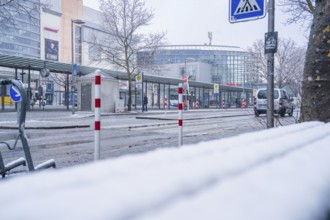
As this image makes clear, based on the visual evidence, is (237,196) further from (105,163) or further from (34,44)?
(34,44)

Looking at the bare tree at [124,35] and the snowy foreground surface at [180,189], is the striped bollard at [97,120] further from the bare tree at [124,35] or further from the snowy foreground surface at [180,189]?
the bare tree at [124,35]

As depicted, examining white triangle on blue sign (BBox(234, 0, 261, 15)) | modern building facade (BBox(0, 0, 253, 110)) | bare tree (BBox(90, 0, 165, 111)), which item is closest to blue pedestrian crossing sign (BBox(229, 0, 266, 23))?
white triangle on blue sign (BBox(234, 0, 261, 15))

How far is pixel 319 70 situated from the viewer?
3.78 m

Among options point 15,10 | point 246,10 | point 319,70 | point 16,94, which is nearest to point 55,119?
point 15,10

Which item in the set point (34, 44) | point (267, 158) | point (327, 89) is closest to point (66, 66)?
point (327, 89)

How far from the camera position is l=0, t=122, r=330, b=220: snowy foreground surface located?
0.51 metres

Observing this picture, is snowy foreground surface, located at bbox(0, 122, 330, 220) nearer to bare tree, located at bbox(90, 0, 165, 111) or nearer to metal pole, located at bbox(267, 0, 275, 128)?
metal pole, located at bbox(267, 0, 275, 128)

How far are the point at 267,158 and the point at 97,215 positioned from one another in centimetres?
67

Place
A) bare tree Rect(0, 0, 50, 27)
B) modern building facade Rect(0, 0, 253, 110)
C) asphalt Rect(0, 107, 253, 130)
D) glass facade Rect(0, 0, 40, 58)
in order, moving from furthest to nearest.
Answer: modern building facade Rect(0, 0, 253, 110) < glass facade Rect(0, 0, 40, 58) < bare tree Rect(0, 0, 50, 27) < asphalt Rect(0, 107, 253, 130)

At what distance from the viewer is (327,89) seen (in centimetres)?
370

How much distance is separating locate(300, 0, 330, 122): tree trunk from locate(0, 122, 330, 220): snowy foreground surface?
9.51ft

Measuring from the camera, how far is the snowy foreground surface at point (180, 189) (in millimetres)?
509

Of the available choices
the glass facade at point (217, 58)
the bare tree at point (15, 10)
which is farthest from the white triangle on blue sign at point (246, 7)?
the glass facade at point (217, 58)

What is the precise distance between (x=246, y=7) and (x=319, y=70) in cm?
399
